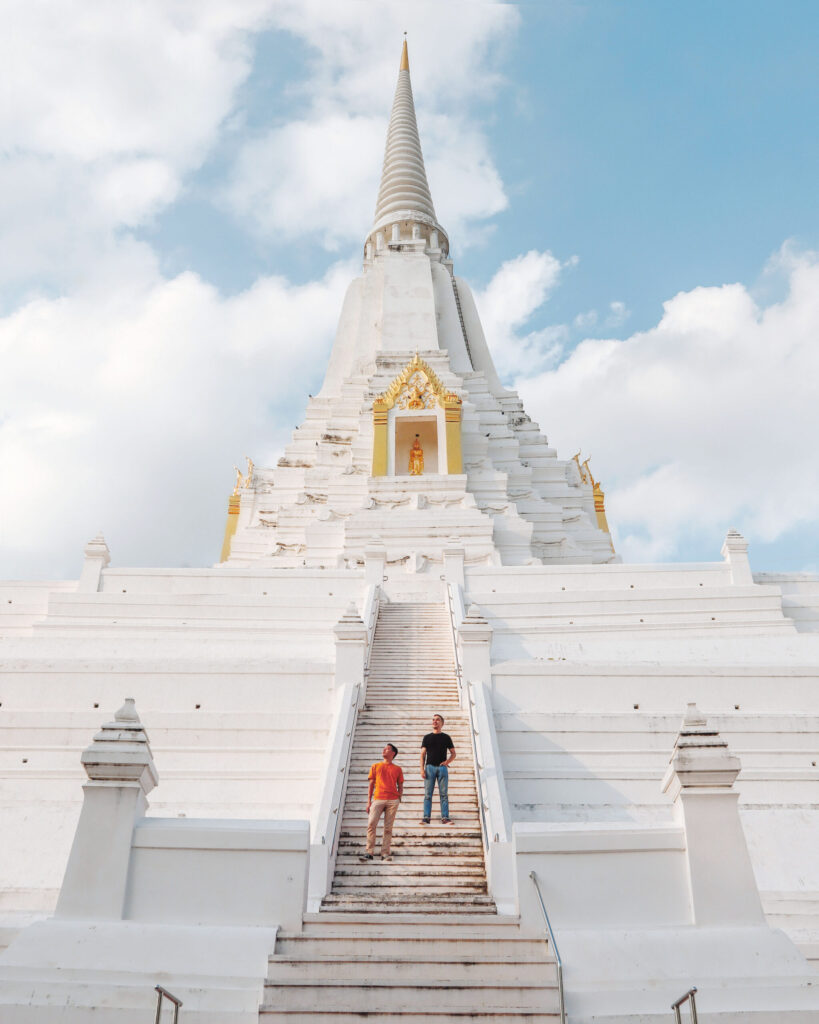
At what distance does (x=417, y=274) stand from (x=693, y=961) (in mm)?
36310

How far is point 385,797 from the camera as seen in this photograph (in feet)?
26.5

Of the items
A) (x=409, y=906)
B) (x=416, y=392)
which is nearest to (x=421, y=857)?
(x=409, y=906)

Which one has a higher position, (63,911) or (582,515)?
(582,515)

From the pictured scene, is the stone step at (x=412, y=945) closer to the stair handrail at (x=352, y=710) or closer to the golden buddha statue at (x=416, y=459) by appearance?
the stair handrail at (x=352, y=710)

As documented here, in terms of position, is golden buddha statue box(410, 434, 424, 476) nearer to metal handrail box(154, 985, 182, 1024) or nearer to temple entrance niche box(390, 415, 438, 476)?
temple entrance niche box(390, 415, 438, 476)

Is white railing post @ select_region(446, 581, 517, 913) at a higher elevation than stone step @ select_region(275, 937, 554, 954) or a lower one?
higher

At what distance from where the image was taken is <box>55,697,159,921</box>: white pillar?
637cm

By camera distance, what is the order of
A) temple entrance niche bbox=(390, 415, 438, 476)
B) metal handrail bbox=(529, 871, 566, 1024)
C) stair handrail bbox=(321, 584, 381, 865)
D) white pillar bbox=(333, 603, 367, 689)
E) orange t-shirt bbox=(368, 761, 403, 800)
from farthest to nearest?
temple entrance niche bbox=(390, 415, 438, 476) → white pillar bbox=(333, 603, 367, 689) → stair handrail bbox=(321, 584, 381, 865) → orange t-shirt bbox=(368, 761, 403, 800) → metal handrail bbox=(529, 871, 566, 1024)

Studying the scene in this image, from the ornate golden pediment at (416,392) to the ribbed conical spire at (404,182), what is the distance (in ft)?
55.0

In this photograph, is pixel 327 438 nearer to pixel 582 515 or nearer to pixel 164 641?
pixel 582 515

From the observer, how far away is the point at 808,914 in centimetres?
834

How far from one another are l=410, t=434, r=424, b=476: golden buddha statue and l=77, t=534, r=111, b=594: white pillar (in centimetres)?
1214

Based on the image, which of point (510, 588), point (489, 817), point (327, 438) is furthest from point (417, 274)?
point (489, 817)

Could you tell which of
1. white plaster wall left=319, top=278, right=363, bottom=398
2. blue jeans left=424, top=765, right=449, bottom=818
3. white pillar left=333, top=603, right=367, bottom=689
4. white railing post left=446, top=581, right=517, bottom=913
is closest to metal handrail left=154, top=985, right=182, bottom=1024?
white railing post left=446, top=581, right=517, bottom=913
